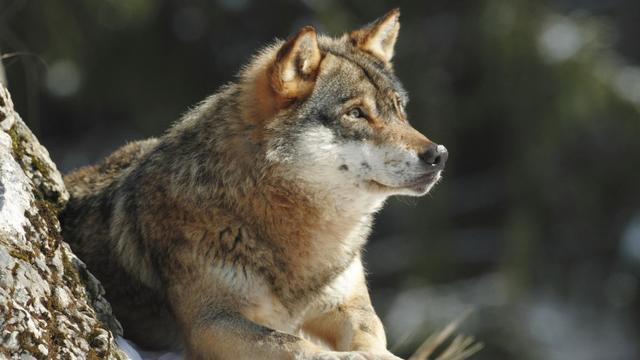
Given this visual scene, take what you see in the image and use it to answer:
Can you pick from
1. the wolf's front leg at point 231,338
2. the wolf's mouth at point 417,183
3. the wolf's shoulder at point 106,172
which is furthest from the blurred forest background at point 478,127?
the wolf's front leg at point 231,338

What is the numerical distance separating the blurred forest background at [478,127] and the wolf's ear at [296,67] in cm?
833

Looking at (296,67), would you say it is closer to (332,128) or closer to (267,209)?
(332,128)

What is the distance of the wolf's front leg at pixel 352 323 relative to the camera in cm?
493

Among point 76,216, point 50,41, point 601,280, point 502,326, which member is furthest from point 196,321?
point 601,280

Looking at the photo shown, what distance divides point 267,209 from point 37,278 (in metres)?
1.18

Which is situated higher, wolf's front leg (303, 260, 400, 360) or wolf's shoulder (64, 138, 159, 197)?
wolf's shoulder (64, 138, 159, 197)

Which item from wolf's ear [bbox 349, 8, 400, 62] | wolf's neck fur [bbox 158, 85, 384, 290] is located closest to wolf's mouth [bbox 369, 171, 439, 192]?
wolf's neck fur [bbox 158, 85, 384, 290]

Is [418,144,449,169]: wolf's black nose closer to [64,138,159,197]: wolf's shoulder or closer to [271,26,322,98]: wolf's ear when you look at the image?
[271,26,322,98]: wolf's ear

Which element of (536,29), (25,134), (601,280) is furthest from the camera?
(601,280)

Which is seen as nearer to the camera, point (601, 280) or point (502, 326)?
point (502, 326)

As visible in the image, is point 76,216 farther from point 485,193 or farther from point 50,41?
point 485,193

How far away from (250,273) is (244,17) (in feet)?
34.1

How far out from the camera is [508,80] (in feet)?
47.1

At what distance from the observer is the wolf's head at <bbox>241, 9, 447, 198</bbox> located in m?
4.88
